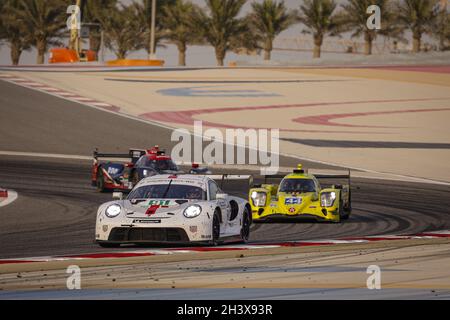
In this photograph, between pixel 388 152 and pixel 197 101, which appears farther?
pixel 197 101

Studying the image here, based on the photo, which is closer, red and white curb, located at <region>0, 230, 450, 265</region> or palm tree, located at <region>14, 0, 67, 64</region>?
red and white curb, located at <region>0, 230, 450, 265</region>

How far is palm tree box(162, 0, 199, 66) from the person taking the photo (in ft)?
259

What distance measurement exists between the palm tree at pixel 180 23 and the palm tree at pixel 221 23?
71cm

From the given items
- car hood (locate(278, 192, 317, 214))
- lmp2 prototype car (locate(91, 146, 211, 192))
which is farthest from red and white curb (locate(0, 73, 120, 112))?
car hood (locate(278, 192, 317, 214))

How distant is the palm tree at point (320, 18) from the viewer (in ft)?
253

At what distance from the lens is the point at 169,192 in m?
18.6

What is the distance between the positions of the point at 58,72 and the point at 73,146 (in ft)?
75.7

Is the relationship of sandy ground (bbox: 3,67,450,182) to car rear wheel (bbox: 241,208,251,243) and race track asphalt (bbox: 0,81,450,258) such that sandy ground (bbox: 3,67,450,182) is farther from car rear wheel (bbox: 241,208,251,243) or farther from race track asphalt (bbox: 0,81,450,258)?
car rear wheel (bbox: 241,208,251,243)

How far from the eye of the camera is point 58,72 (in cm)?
6072

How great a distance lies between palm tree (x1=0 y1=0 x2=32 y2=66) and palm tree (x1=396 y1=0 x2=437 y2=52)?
25907 mm

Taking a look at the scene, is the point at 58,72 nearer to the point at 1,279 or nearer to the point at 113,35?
the point at 113,35

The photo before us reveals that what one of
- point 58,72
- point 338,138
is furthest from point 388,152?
point 58,72

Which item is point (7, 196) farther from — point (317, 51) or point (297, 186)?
point (317, 51)
